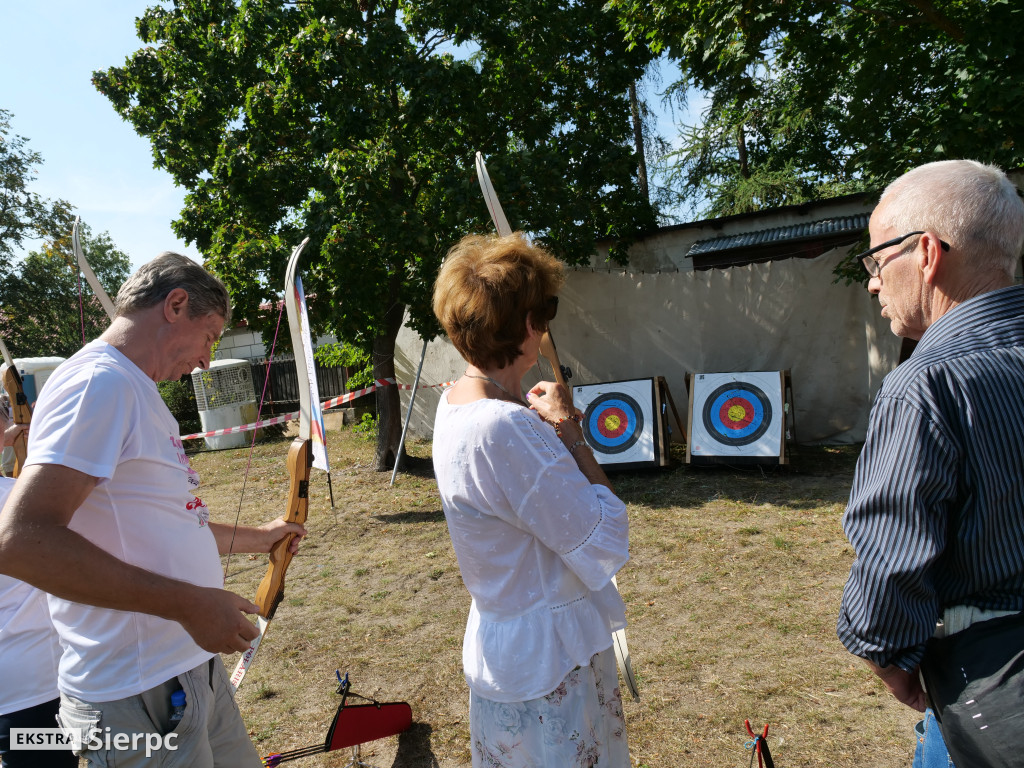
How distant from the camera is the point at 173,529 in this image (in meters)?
1.39

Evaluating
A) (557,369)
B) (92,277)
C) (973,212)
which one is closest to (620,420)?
(557,369)

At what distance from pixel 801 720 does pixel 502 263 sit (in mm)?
2197

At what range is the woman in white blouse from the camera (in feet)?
4.25

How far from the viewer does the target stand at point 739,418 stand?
20.6ft

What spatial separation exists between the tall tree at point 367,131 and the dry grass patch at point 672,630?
257 centimetres

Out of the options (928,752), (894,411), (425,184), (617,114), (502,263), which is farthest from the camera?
(617,114)

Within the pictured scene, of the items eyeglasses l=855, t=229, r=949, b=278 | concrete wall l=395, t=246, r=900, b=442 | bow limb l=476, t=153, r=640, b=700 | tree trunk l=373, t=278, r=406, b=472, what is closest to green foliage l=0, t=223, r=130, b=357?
tree trunk l=373, t=278, r=406, b=472

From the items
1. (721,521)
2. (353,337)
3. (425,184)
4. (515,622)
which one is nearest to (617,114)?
(425,184)

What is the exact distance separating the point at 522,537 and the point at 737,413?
5640 millimetres

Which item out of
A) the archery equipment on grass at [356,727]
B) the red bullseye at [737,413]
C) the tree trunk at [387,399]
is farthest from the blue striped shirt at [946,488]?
the tree trunk at [387,399]

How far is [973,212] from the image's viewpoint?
111cm

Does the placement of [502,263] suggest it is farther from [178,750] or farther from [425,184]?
[425,184]

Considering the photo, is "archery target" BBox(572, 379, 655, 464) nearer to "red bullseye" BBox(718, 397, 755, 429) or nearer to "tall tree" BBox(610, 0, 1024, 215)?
"red bullseye" BBox(718, 397, 755, 429)

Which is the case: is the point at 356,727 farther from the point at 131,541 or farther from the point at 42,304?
the point at 42,304
